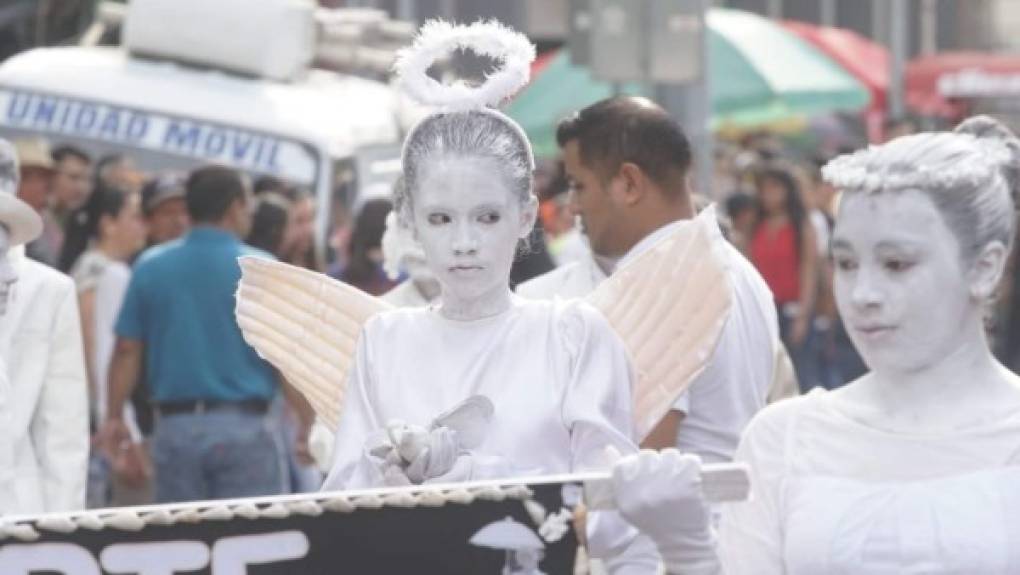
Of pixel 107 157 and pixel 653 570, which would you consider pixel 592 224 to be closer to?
pixel 653 570

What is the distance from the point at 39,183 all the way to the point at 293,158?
2.93 metres

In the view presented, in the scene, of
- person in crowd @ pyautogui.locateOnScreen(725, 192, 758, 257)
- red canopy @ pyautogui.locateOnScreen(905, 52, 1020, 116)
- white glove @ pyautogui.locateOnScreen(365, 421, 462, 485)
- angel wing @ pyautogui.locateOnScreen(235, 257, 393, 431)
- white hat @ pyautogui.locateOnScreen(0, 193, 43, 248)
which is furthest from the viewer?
red canopy @ pyautogui.locateOnScreen(905, 52, 1020, 116)

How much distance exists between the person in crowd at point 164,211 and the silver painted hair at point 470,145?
7869 millimetres

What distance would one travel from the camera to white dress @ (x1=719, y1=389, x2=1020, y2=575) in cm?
503

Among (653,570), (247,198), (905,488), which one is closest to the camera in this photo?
(905,488)

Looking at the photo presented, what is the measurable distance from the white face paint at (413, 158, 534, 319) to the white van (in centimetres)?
1099

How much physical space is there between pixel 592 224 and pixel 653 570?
2187 mm

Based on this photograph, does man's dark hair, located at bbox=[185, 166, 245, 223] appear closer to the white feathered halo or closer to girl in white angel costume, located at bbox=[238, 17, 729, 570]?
girl in white angel costume, located at bbox=[238, 17, 729, 570]

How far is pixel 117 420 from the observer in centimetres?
1226

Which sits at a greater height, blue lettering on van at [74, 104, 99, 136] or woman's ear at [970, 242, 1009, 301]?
blue lettering on van at [74, 104, 99, 136]

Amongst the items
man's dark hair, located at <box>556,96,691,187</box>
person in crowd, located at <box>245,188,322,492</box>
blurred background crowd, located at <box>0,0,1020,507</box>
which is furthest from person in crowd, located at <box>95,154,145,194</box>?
man's dark hair, located at <box>556,96,691,187</box>

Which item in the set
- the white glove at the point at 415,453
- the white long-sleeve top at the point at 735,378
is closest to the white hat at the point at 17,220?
the white long-sleeve top at the point at 735,378

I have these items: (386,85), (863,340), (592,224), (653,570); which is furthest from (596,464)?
(386,85)

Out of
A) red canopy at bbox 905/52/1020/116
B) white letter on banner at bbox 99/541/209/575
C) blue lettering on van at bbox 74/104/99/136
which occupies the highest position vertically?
red canopy at bbox 905/52/1020/116
